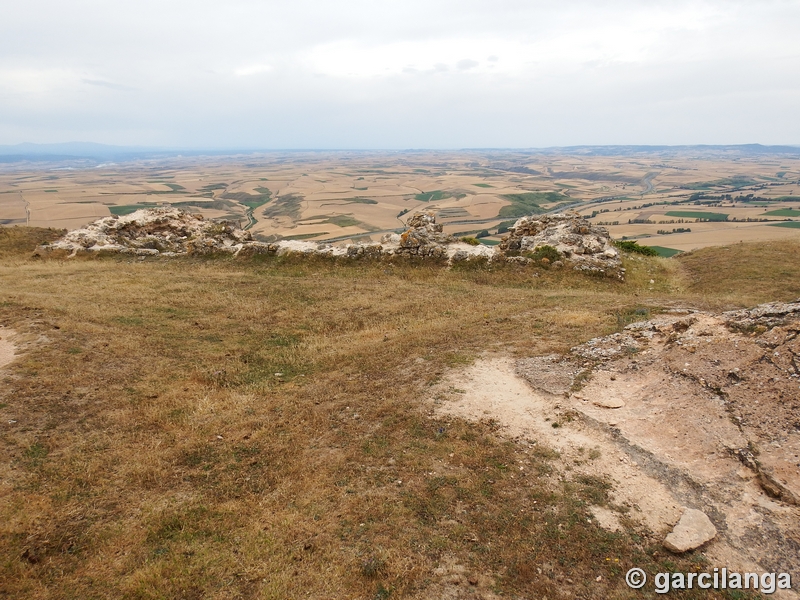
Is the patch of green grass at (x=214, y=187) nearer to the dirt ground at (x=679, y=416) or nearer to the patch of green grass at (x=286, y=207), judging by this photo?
the patch of green grass at (x=286, y=207)

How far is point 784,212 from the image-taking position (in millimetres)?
88250

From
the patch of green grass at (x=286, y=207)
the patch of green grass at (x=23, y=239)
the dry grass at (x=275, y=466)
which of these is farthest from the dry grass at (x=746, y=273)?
the patch of green grass at (x=286, y=207)

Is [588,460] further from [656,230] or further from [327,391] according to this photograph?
[656,230]

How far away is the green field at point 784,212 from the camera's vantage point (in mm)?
84625

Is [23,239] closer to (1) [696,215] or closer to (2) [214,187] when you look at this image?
(1) [696,215]

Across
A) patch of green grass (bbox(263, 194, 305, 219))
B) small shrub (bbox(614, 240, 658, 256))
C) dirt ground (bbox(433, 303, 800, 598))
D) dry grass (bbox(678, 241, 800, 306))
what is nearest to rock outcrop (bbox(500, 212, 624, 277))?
small shrub (bbox(614, 240, 658, 256))

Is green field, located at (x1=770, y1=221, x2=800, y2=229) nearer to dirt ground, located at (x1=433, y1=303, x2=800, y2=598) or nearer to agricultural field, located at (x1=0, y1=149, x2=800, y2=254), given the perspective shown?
agricultural field, located at (x1=0, y1=149, x2=800, y2=254)

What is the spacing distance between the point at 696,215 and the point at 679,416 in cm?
9876

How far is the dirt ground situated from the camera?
7973 mm

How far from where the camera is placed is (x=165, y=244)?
38.2m

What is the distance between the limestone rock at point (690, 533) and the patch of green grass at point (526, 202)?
95052 mm

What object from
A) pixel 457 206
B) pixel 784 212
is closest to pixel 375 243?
pixel 457 206

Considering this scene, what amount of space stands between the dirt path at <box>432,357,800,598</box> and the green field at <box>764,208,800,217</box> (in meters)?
102

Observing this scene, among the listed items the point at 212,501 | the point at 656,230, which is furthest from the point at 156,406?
the point at 656,230
